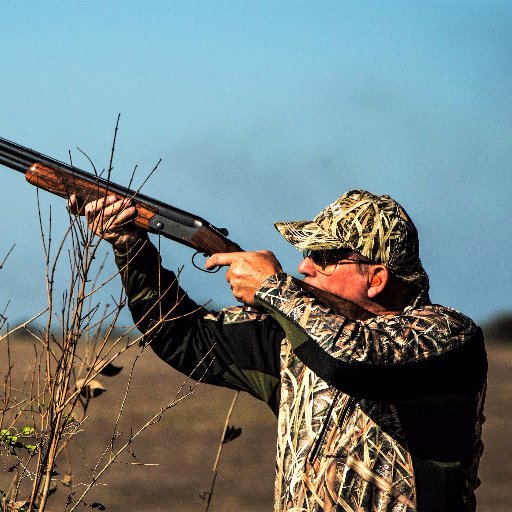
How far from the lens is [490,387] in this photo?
21766 millimetres

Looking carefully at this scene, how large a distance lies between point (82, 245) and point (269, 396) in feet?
4.08

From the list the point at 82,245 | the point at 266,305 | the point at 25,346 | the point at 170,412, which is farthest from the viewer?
the point at 25,346

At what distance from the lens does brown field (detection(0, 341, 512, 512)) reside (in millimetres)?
13117

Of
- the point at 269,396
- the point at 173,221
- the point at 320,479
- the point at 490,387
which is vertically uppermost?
the point at 490,387

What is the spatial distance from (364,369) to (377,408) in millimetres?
294

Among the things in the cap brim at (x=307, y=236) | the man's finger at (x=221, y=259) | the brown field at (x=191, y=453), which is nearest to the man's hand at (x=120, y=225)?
the man's finger at (x=221, y=259)

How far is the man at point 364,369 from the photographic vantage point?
4.66 meters

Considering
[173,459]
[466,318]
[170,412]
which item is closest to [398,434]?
[466,318]

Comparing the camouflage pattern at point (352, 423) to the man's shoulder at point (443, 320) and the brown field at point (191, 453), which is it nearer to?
the man's shoulder at point (443, 320)

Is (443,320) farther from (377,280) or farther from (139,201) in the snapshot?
(139,201)

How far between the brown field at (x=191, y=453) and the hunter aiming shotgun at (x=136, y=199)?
3920 mm

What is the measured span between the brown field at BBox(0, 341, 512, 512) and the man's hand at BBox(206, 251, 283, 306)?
4618 mm

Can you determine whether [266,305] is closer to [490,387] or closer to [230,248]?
[230,248]

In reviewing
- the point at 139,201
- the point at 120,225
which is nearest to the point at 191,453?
the point at 139,201
